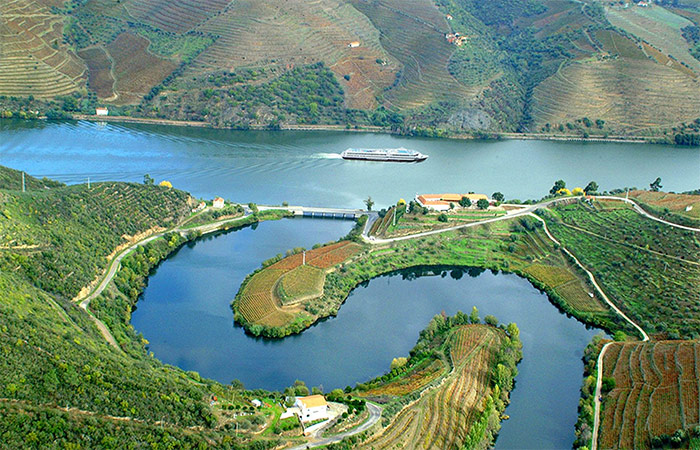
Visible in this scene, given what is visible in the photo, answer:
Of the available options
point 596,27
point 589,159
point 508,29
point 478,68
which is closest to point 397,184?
point 589,159

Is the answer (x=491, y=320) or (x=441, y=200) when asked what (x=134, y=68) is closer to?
(x=441, y=200)

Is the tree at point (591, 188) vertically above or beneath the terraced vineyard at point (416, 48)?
beneath

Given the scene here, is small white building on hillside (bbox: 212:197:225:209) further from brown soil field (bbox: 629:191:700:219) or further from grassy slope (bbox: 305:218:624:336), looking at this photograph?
brown soil field (bbox: 629:191:700:219)

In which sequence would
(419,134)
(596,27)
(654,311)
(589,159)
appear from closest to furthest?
(654,311) < (589,159) < (419,134) < (596,27)

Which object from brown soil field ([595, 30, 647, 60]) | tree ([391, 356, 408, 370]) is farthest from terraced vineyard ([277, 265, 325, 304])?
brown soil field ([595, 30, 647, 60])

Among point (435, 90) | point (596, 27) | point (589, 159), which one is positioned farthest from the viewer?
point (596, 27)

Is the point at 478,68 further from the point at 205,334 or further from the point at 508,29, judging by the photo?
the point at 205,334

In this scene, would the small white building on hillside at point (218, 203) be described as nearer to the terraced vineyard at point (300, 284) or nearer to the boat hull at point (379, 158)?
the terraced vineyard at point (300, 284)

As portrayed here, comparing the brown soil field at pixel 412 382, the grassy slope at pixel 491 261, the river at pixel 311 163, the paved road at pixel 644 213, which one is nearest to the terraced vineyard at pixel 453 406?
the brown soil field at pixel 412 382
